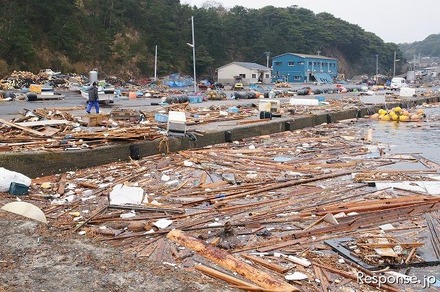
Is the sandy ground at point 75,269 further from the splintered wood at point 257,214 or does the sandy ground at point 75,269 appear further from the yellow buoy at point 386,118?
the yellow buoy at point 386,118

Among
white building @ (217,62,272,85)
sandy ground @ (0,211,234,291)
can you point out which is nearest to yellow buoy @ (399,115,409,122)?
sandy ground @ (0,211,234,291)

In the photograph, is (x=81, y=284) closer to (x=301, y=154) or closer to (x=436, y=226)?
(x=436, y=226)

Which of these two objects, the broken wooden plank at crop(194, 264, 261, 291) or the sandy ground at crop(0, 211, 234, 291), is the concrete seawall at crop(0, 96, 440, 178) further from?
the broken wooden plank at crop(194, 264, 261, 291)

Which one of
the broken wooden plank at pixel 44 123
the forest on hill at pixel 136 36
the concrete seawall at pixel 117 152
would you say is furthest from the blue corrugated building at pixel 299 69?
the broken wooden plank at pixel 44 123

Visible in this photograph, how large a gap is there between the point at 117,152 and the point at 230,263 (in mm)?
6962

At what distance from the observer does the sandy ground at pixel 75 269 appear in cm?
386

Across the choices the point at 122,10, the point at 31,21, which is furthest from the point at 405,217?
the point at 122,10

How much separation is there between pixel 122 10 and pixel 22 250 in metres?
66.3

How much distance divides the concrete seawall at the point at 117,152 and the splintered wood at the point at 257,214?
0.30m

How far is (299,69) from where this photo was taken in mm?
83188

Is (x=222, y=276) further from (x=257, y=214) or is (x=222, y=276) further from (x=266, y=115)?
(x=266, y=115)

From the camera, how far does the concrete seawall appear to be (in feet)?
29.9

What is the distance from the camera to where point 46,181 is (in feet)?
30.0

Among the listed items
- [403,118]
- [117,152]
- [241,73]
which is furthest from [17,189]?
[241,73]
